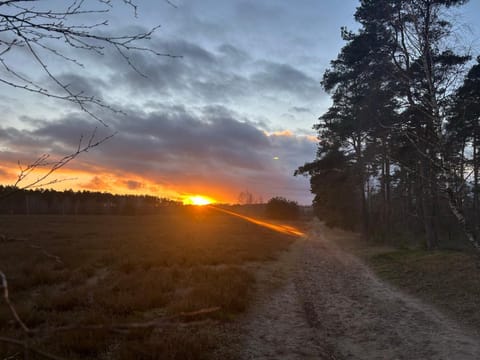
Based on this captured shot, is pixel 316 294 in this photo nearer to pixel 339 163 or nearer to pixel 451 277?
pixel 451 277

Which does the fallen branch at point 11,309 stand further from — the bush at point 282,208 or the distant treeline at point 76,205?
the distant treeline at point 76,205

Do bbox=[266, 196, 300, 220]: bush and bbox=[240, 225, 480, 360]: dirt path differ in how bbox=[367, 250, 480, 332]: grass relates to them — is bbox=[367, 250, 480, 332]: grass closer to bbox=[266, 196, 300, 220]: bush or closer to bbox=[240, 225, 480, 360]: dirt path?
bbox=[240, 225, 480, 360]: dirt path

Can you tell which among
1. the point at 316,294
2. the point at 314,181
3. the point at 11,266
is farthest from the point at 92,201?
the point at 316,294

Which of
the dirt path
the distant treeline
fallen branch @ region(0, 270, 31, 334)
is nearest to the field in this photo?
fallen branch @ region(0, 270, 31, 334)

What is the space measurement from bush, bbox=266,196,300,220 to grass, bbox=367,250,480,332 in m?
64.6

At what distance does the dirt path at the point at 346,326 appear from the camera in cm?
595

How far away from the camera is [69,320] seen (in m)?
7.05

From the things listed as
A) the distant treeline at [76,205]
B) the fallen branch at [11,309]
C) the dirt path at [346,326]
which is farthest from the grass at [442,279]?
the distant treeline at [76,205]

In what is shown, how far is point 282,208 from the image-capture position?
266ft

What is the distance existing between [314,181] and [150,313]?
28551 mm

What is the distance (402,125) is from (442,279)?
21.9 ft

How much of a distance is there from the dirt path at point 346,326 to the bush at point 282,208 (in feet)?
228

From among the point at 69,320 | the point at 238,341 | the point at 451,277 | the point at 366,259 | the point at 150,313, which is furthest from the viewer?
the point at 366,259

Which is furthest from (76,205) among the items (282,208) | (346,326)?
(346,326)
